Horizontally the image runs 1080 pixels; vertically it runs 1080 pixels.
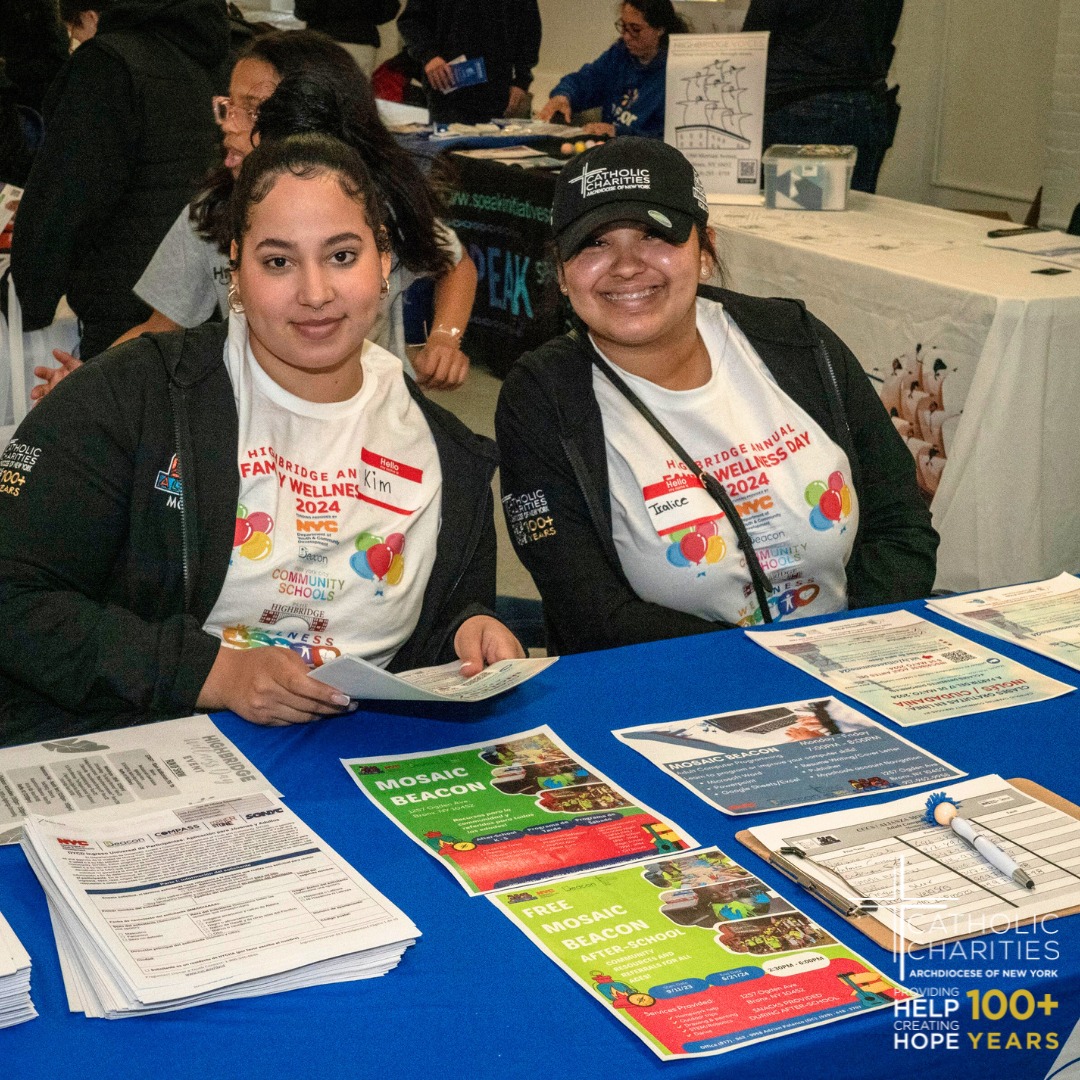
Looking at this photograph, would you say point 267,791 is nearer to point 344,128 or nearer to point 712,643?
point 712,643

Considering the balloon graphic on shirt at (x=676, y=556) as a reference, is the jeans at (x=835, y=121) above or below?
above

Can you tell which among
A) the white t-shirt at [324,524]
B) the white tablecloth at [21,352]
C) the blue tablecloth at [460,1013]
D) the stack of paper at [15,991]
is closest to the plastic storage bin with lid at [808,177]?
the white tablecloth at [21,352]

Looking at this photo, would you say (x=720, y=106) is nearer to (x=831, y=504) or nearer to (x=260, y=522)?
(x=831, y=504)

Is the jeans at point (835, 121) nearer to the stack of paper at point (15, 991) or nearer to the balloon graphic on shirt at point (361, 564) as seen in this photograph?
the balloon graphic on shirt at point (361, 564)

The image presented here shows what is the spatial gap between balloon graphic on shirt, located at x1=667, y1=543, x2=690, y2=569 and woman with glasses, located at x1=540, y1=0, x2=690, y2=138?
394cm

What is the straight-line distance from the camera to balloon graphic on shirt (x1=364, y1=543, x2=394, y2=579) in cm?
172

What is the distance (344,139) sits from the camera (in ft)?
6.57

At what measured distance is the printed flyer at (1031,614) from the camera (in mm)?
1718

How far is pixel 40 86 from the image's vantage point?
4504 mm

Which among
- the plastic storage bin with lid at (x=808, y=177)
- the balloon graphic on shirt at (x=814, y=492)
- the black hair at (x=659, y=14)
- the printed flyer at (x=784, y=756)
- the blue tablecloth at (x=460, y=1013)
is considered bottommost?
the blue tablecloth at (x=460, y=1013)

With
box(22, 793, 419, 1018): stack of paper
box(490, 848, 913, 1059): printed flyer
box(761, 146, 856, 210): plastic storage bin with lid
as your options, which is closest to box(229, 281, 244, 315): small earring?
box(22, 793, 419, 1018): stack of paper

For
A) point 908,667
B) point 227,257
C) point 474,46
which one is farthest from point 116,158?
point 474,46

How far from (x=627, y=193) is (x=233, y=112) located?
2.83 ft

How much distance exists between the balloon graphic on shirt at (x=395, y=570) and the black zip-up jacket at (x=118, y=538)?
8.2 inches
